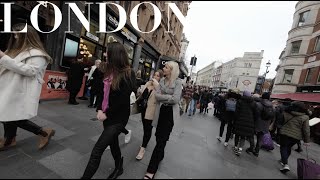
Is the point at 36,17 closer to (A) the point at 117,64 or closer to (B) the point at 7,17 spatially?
(B) the point at 7,17

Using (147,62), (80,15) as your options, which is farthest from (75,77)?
(147,62)

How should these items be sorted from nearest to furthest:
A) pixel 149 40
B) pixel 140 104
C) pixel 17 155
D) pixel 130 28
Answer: pixel 17 155, pixel 140 104, pixel 130 28, pixel 149 40

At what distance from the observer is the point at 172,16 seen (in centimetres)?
2608

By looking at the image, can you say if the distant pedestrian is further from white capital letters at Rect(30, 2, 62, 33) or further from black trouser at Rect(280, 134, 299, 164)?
white capital letters at Rect(30, 2, 62, 33)

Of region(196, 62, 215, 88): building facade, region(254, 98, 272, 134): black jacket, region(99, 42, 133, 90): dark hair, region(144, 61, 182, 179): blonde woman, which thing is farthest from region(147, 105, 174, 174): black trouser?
region(196, 62, 215, 88): building facade

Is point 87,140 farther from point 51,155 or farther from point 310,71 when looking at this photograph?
point 310,71

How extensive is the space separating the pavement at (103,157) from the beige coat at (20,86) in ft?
2.30

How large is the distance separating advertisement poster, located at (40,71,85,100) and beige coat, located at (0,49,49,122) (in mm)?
4742

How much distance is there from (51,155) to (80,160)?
45 cm

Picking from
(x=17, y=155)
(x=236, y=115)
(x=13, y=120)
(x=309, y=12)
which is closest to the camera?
(x=13, y=120)

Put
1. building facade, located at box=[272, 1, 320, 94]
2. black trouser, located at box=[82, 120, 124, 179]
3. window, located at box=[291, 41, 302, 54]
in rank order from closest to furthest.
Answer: black trouser, located at box=[82, 120, 124, 179] < building facade, located at box=[272, 1, 320, 94] < window, located at box=[291, 41, 302, 54]

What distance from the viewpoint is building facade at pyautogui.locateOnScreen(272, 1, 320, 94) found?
66.6ft

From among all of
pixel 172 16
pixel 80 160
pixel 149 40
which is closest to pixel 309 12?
pixel 172 16

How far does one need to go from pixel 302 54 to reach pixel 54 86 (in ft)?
71.0
